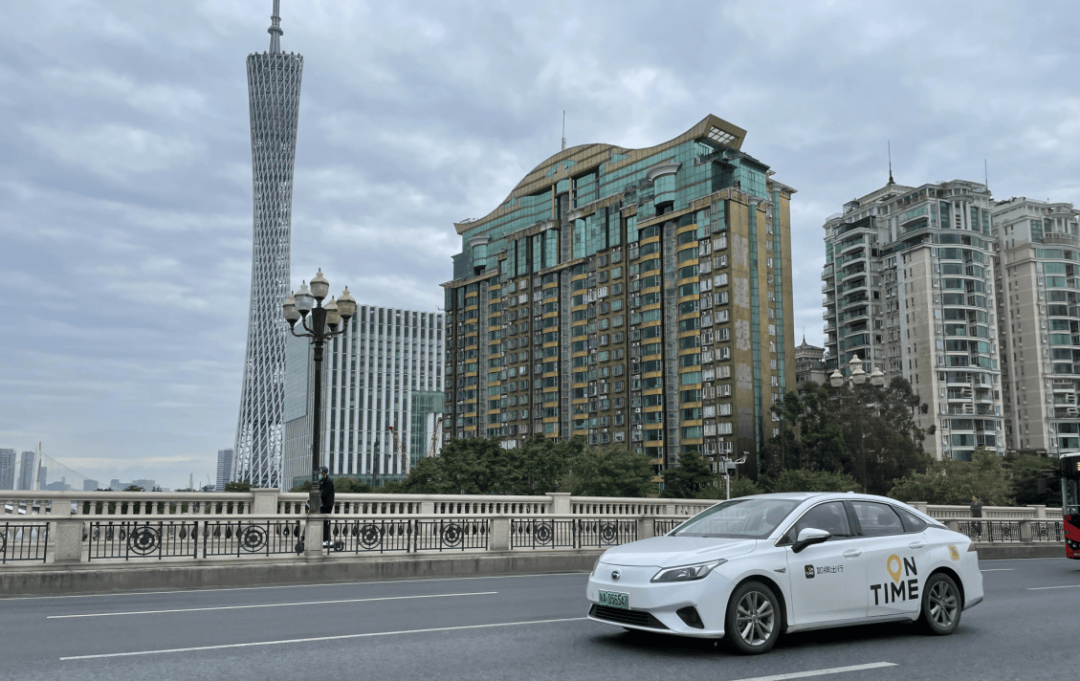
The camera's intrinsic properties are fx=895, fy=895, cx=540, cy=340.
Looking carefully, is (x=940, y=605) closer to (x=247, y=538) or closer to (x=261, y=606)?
(x=261, y=606)

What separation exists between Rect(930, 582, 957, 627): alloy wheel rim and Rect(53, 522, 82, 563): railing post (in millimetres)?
12691

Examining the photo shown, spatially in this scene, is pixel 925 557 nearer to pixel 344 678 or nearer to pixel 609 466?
pixel 344 678

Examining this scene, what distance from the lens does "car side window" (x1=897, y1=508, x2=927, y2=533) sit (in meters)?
9.42

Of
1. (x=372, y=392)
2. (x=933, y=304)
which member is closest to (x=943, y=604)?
(x=933, y=304)

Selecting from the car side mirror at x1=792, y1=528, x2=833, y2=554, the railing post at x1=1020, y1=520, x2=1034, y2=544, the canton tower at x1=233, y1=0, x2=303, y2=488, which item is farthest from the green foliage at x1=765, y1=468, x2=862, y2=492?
the canton tower at x1=233, y1=0, x2=303, y2=488

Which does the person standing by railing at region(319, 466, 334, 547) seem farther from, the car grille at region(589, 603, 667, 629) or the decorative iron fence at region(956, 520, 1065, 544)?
the decorative iron fence at region(956, 520, 1065, 544)

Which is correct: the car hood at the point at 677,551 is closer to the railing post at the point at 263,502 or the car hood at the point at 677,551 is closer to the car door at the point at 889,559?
the car door at the point at 889,559

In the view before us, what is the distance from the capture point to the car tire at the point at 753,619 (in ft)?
25.7

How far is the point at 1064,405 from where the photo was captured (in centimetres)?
11625

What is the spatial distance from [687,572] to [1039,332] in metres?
130

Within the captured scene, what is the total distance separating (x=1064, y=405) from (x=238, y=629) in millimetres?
128352

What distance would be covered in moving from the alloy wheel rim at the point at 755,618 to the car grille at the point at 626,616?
0.74m

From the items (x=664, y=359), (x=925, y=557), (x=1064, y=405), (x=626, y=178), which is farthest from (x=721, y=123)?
(x=925, y=557)

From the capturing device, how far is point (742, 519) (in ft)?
29.1
